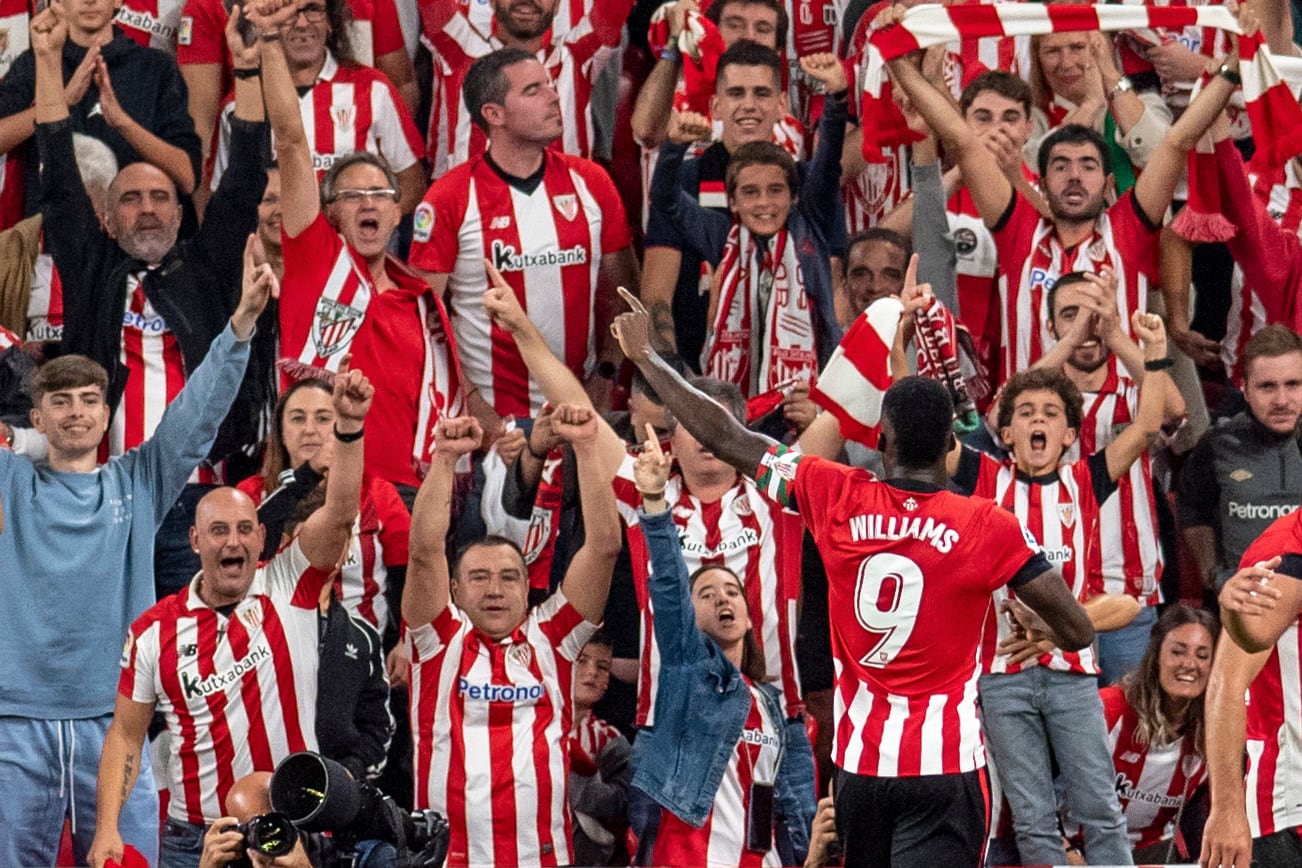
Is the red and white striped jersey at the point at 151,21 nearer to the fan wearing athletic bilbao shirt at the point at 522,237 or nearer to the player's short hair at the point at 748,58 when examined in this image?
the fan wearing athletic bilbao shirt at the point at 522,237

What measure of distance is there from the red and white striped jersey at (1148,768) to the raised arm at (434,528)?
2.38 m

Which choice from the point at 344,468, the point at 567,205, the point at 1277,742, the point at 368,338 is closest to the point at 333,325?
the point at 368,338

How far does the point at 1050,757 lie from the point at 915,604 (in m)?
1.68

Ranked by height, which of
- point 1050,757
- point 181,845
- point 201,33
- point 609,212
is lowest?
point 181,845

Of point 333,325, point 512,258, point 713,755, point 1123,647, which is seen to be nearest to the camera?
point 713,755

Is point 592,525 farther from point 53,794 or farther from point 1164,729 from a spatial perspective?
point 1164,729

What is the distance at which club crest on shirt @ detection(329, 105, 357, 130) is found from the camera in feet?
30.6

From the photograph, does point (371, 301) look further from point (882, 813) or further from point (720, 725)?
point (882, 813)

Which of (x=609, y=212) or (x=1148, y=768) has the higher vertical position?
(x=609, y=212)

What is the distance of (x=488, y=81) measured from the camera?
355 inches

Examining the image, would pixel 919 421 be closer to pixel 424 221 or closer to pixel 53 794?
pixel 53 794

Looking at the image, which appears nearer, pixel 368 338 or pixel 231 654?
pixel 231 654

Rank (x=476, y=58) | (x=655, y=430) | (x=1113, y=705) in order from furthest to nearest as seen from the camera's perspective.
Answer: (x=476, y=58), (x=655, y=430), (x=1113, y=705)

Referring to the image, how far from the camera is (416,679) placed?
24.8ft
